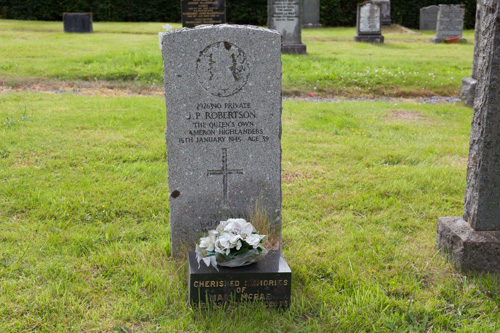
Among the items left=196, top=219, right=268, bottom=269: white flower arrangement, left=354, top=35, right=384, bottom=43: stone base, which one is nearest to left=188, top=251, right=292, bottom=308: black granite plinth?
left=196, top=219, right=268, bottom=269: white flower arrangement

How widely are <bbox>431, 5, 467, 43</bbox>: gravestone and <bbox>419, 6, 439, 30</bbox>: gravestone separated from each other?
7.23 metres

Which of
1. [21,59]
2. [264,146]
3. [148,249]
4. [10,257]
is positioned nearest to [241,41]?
[264,146]

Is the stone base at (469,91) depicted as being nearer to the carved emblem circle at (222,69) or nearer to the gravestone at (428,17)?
the carved emblem circle at (222,69)

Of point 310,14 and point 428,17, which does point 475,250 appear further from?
point 428,17

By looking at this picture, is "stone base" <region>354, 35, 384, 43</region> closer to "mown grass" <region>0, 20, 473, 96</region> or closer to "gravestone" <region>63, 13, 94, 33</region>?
"mown grass" <region>0, 20, 473, 96</region>

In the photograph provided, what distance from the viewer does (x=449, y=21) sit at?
63.9ft

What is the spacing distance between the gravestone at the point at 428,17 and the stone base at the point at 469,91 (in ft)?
58.8

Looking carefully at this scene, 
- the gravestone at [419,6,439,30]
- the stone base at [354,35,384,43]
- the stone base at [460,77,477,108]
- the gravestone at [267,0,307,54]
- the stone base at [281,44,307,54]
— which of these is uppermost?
the gravestone at [419,6,439,30]

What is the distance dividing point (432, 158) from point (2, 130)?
5686 millimetres

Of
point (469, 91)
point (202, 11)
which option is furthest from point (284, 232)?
point (202, 11)

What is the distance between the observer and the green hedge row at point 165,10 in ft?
83.1

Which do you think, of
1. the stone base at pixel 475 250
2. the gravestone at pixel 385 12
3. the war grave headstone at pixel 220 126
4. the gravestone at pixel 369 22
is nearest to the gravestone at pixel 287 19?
the gravestone at pixel 369 22

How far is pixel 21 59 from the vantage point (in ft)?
42.1

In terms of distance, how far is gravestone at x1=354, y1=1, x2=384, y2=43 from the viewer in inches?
728
